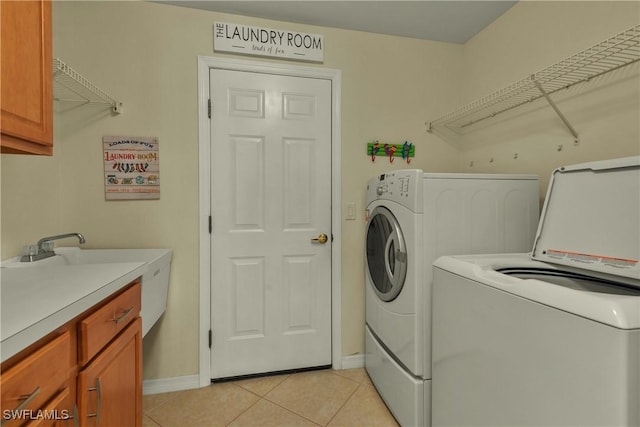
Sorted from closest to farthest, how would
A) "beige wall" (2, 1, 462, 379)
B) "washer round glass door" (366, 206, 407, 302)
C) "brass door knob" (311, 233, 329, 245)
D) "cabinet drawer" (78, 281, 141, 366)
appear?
"cabinet drawer" (78, 281, 141, 366)
"washer round glass door" (366, 206, 407, 302)
"beige wall" (2, 1, 462, 379)
"brass door knob" (311, 233, 329, 245)

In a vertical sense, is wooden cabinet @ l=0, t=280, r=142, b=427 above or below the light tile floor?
above

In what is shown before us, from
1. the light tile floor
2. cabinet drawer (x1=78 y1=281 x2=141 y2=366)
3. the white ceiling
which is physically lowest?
the light tile floor

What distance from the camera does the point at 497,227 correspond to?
1.54m

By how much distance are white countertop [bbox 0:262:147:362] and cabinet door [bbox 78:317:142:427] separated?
215 millimetres

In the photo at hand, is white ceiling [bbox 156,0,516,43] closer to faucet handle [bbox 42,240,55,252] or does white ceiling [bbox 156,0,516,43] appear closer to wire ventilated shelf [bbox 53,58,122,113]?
wire ventilated shelf [bbox 53,58,122,113]

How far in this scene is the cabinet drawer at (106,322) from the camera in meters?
0.89

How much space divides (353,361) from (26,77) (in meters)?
2.27

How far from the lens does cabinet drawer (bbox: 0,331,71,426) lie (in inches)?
24.2

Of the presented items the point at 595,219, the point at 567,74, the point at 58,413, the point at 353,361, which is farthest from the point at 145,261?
the point at 567,74

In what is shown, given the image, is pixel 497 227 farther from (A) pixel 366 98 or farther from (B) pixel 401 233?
(A) pixel 366 98

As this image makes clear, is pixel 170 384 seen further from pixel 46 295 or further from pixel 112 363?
pixel 46 295

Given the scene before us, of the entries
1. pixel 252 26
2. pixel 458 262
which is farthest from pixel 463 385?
pixel 252 26

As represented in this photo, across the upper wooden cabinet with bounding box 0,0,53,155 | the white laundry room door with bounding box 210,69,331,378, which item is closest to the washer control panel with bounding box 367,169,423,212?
the white laundry room door with bounding box 210,69,331,378

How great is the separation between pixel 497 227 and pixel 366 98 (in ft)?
4.08
